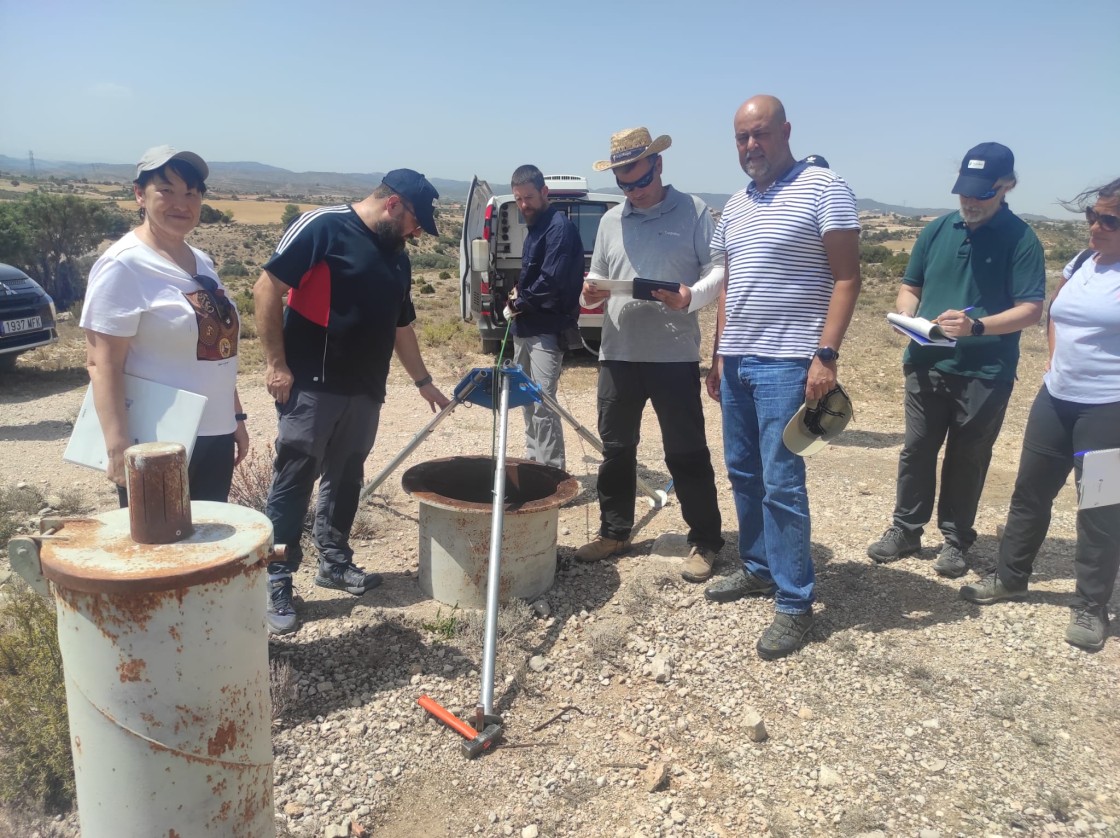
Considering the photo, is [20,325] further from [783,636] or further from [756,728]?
[756,728]

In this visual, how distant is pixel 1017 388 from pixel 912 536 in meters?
6.65

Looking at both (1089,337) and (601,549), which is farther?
(601,549)

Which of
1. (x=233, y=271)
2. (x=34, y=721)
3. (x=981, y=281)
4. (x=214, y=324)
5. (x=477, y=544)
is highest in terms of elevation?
(x=981, y=281)

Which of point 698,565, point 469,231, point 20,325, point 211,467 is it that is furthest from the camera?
point 469,231

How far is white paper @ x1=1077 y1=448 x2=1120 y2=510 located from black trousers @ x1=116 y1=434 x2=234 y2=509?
10.9ft

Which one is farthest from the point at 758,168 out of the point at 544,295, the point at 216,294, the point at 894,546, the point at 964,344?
the point at 894,546

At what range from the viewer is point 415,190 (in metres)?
3.26

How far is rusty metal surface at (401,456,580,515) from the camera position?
12.9 ft

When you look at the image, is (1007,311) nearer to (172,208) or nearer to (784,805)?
(784,805)

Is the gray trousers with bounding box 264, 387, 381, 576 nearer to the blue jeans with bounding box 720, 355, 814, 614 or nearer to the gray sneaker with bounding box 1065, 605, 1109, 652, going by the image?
the blue jeans with bounding box 720, 355, 814, 614

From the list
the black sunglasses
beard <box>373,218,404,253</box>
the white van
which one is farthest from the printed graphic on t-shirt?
the white van

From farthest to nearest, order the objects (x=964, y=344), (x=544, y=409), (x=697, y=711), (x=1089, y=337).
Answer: (x=544, y=409) → (x=964, y=344) → (x=1089, y=337) → (x=697, y=711)

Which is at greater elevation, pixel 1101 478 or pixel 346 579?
pixel 1101 478

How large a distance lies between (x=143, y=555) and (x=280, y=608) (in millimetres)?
1887
